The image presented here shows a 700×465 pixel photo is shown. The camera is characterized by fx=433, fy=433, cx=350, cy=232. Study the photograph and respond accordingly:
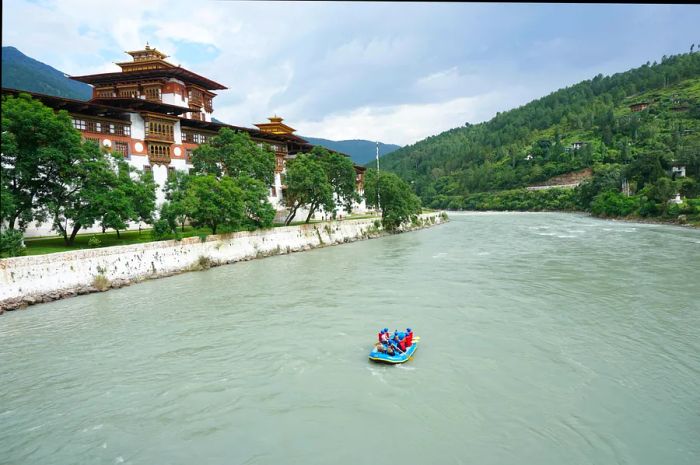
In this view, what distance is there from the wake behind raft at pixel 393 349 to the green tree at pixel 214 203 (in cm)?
2119

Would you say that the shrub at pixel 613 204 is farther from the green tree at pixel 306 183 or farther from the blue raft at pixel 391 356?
the blue raft at pixel 391 356

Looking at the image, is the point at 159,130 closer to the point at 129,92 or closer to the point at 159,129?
the point at 159,129

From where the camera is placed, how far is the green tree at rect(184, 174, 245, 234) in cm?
3097

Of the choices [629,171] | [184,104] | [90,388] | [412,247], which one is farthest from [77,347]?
[629,171]

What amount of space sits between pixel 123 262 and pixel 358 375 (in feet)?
61.7

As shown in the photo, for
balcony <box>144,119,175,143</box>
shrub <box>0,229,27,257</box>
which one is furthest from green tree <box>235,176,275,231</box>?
shrub <box>0,229,27,257</box>

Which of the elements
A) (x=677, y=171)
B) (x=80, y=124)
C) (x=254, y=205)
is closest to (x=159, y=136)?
(x=80, y=124)

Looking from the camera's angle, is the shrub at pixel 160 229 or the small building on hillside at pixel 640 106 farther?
the small building on hillside at pixel 640 106

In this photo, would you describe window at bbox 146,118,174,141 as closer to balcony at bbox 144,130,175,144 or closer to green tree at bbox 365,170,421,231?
balcony at bbox 144,130,175,144

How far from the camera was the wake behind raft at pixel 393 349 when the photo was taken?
12.9 m

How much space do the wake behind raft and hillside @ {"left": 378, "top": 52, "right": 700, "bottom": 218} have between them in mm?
63060

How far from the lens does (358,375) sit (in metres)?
12.5

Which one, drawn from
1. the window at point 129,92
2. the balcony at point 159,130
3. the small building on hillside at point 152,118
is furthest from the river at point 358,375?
the window at point 129,92

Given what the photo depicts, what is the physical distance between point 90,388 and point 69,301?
1165 centimetres
